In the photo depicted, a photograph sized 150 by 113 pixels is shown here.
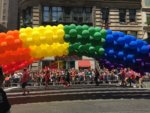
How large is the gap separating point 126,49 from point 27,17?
115 feet

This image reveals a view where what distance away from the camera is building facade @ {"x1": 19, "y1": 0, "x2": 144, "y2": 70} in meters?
51.0

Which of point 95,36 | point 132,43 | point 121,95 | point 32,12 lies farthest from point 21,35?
point 32,12

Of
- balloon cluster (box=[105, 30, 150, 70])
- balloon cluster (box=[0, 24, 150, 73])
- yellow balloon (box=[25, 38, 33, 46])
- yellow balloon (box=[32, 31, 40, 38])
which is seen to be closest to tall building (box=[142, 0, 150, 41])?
balloon cluster (box=[0, 24, 150, 73])

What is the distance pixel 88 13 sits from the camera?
172 feet

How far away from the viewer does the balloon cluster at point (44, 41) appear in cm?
1864

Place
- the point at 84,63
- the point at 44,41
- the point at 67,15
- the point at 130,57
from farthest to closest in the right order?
the point at 67,15, the point at 84,63, the point at 130,57, the point at 44,41

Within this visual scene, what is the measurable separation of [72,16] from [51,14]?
263 centimetres

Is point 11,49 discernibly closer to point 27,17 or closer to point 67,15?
point 67,15

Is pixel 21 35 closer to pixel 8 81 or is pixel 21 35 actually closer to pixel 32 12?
pixel 8 81

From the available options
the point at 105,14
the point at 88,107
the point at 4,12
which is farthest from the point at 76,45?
the point at 4,12

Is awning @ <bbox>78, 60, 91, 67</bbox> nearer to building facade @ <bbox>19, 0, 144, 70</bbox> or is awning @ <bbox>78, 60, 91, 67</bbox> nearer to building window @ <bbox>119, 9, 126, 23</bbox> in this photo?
building facade @ <bbox>19, 0, 144, 70</bbox>

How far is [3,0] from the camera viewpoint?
6575cm

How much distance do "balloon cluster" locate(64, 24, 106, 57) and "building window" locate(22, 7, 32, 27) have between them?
32.7 m

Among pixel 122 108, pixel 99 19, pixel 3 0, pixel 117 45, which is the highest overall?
pixel 3 0
